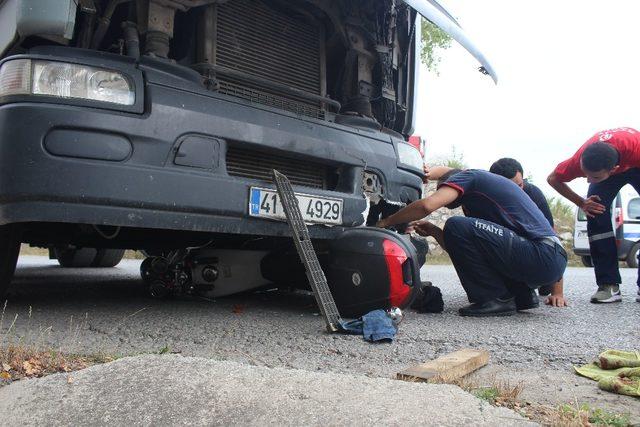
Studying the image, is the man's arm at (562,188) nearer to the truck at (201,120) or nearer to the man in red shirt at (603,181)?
the man in red shirt at (603,181)

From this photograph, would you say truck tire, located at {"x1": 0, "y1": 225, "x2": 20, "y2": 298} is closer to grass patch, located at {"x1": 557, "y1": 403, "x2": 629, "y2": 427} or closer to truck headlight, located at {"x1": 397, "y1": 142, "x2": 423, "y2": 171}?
truck headlight, located at {"x1": 397, "y1": 142, "x2": 423, "y2": 171}

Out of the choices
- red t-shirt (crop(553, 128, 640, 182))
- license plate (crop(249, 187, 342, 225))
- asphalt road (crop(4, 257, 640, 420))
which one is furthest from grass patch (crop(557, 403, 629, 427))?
red t-shirt (crop(553, 128, 640, 182))

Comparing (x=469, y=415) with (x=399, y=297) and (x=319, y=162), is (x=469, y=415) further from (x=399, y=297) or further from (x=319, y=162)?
(x=319, y=162)

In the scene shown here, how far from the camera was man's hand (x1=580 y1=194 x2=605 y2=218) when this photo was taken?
13.8 ft

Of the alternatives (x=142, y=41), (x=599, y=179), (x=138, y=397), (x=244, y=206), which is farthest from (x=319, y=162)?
(x=599, y=179)

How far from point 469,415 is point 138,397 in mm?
820

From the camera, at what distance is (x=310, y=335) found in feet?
8.21

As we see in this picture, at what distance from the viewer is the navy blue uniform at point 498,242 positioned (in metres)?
3.31

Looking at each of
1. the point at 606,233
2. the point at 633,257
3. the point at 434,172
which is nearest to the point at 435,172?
the point at 434,172

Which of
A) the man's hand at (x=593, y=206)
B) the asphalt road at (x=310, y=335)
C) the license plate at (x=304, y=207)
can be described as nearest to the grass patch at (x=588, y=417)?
the asphalt road at (x=310, y=335)

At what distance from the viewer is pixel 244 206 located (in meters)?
2.69

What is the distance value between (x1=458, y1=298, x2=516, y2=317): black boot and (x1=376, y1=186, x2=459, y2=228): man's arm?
63 cm

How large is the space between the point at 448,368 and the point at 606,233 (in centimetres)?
305

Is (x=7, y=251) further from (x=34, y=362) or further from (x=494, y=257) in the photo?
(x=494, y=257)
